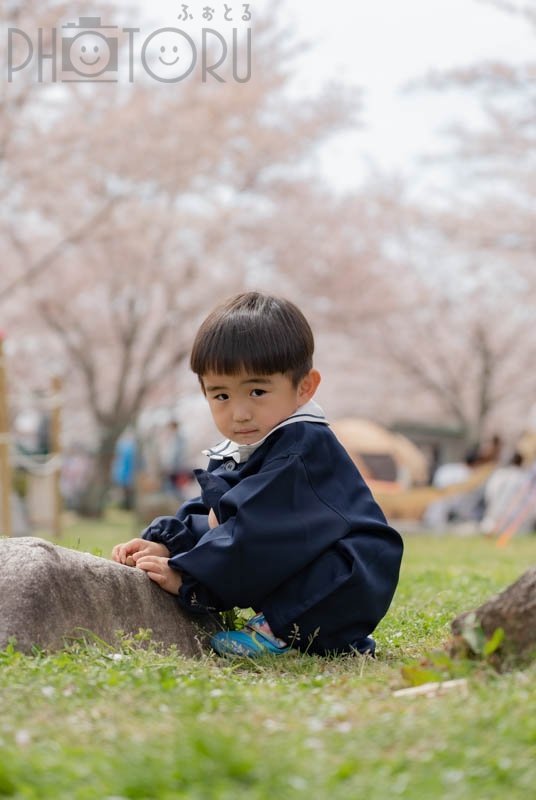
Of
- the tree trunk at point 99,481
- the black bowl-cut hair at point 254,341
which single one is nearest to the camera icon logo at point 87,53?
the tree trunk at point 99,481

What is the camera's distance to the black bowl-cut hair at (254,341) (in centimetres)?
315

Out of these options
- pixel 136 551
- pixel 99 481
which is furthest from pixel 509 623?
pixel 99 481

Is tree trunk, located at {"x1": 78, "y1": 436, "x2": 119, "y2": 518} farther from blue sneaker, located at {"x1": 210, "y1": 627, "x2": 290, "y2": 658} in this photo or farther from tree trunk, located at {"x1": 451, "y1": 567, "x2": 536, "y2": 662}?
tree trunk, located at {"x1": 451, "y1": 567, "x2": 536, "y2": 662}

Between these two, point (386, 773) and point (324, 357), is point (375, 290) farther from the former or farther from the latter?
point (386, 773)

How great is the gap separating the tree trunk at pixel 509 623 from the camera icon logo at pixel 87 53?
13.7 m

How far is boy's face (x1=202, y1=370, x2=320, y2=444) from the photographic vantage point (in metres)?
3.21

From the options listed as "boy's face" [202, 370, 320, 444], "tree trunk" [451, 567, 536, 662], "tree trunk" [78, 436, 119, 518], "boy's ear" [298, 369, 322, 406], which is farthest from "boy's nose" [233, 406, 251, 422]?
"tree trunk" [78, 436, 119, 518]

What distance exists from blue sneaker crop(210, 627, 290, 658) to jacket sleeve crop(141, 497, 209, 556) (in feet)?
1.12

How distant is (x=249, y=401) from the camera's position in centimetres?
323

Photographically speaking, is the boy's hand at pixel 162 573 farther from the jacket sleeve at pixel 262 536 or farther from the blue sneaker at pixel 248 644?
the blue sneaker at pixel 248 644

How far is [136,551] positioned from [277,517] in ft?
1.96

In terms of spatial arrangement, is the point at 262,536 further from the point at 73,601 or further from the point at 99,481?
the point at 99,481

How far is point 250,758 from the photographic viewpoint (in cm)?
174

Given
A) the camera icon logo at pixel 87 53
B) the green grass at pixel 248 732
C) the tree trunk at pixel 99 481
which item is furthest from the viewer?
the tree trunk at pixel 99 481
